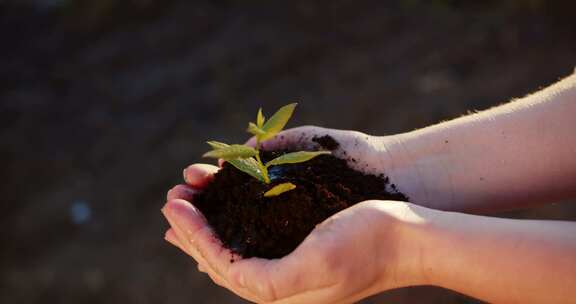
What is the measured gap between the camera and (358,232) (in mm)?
1764

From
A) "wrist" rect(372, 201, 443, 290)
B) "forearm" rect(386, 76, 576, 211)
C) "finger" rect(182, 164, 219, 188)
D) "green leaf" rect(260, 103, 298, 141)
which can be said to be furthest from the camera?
"finger" rect(182, 164, 219, 188)

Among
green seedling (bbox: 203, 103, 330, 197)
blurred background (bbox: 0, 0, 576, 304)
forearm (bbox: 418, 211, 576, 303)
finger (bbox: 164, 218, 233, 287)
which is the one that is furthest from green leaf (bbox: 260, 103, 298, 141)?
blurred background (bbox: 0, 0, 576, 304)

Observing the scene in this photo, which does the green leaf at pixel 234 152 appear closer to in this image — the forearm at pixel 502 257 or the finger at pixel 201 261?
the finger at pixel 201 261

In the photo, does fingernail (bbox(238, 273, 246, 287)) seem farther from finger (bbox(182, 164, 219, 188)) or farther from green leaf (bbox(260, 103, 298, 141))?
finger (bbox(182, 164, 219, 188))

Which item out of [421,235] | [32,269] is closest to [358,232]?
[421,235]

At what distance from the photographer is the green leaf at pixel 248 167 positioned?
207 cm

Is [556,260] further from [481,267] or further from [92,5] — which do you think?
[92,5]

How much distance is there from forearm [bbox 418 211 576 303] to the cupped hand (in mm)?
100

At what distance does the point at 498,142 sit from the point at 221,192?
113cm

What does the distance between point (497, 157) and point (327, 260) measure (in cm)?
96

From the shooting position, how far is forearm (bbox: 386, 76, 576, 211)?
216 centimetres

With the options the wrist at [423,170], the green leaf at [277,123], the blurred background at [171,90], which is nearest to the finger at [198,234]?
the green leaf at [277,123]

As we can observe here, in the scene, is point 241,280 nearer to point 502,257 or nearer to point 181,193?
point 181,193

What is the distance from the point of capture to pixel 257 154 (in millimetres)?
2043
